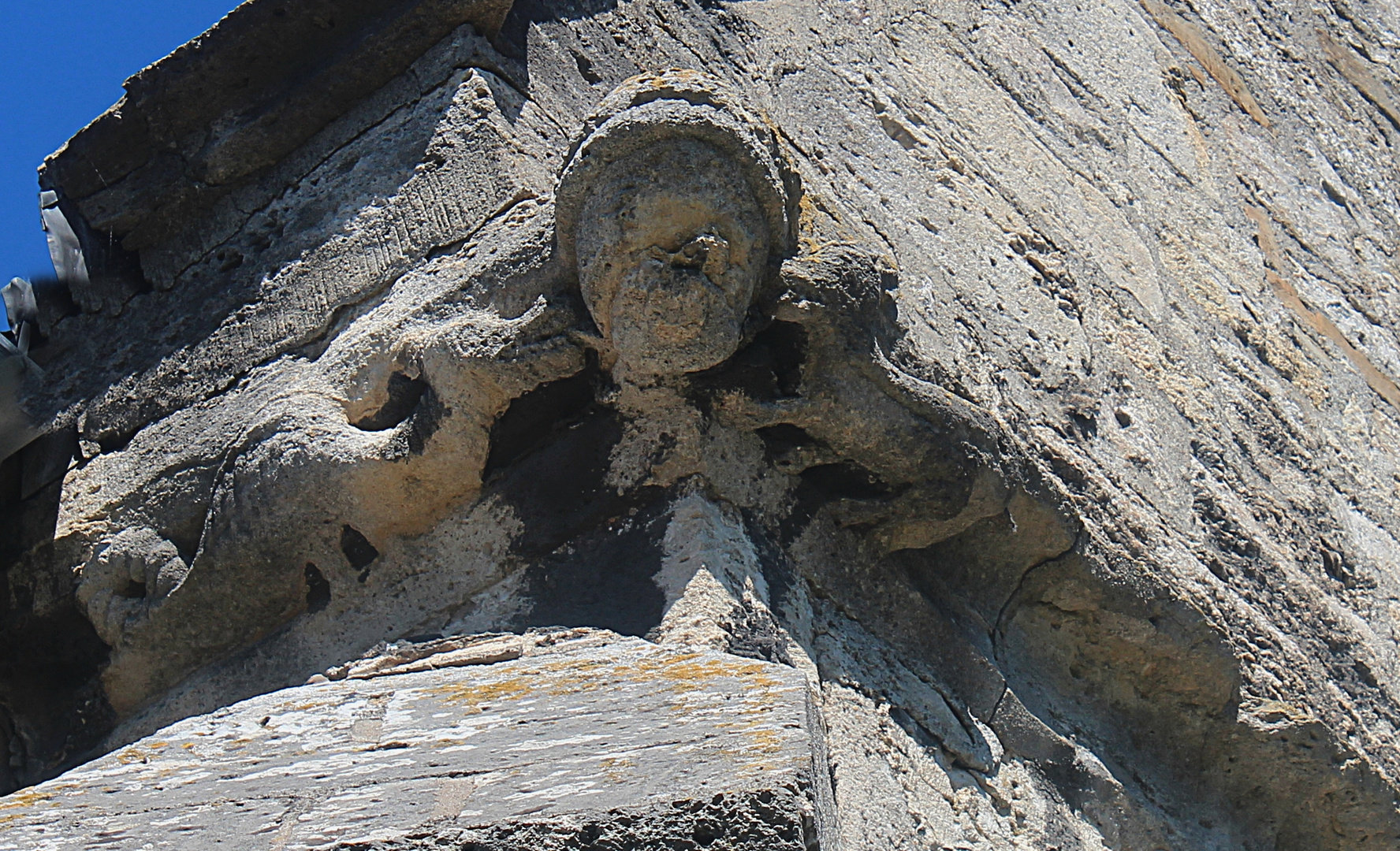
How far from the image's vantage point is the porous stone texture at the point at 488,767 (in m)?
1.62

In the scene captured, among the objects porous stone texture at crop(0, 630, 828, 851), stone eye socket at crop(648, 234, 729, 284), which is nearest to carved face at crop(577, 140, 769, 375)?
stone eye socket at crop(648, 234, 729, 284)

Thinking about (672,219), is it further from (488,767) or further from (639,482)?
(488,767)

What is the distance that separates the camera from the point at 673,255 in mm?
2156

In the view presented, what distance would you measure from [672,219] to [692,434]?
308mm

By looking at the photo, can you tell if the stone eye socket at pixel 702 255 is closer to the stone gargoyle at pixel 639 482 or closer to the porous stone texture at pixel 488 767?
the stone gargoyle at pixel 639 482

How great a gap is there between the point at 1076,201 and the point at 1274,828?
5.15 ft

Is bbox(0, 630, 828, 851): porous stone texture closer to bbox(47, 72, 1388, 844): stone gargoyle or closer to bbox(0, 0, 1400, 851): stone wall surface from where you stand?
bbox(0, 0, 1400, 851): stone wall surface

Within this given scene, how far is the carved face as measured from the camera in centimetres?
215

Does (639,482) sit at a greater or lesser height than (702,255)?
lesser

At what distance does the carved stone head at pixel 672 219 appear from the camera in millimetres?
2154

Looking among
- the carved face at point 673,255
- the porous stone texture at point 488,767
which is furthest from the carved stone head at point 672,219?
the porous stone texture at point 488,767

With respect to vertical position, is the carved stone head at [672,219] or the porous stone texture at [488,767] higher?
the carved stone head at [672,219]

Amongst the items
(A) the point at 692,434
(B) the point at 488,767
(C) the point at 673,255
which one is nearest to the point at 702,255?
A: (C) the point at 673,255

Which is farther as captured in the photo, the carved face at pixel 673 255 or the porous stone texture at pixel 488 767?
the carved face at pixel 673 255
